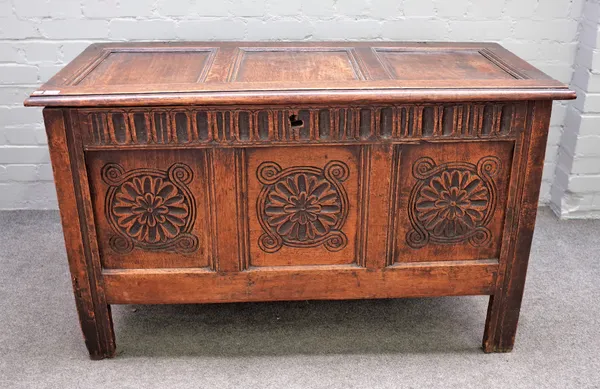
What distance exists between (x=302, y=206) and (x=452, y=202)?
432mm

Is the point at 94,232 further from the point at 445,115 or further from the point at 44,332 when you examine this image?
the point at 445,115

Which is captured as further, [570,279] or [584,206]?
[584,206]

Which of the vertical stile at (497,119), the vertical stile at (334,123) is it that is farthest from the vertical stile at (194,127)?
the vertical stile at (497,119)

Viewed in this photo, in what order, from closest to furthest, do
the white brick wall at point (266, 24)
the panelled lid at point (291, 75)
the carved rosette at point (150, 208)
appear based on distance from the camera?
the panelled lid at point (291, 75), the carved rosette at point (150, 208), the white brick wall at point (266, 24)

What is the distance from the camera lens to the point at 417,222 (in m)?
1.83

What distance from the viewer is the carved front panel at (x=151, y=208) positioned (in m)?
1.73

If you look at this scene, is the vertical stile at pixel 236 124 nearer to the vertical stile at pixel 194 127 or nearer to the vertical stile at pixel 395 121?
the vertical stile at pixel 194 127

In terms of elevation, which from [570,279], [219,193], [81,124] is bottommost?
[570,279]

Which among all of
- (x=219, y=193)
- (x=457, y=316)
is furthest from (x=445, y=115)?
(x=457, y=316)

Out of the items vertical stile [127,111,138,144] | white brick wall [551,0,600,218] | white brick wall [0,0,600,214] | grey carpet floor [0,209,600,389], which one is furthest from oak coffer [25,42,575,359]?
white brick wall [551,0,600,218]

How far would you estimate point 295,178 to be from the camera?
1.77 m

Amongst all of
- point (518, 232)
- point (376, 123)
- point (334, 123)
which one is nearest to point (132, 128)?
point (334, 123)

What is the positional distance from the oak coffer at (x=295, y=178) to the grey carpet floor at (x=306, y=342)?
117mm

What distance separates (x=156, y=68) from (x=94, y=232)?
0.53 metres
